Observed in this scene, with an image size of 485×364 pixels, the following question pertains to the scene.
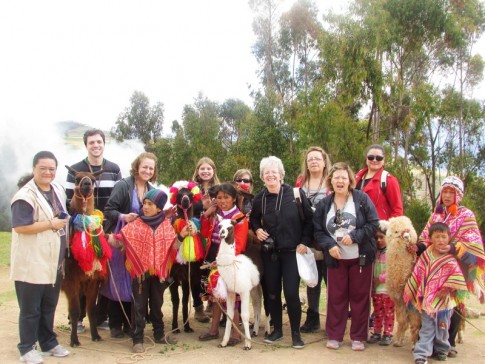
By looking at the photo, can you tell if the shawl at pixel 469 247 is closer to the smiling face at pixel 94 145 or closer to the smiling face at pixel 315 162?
the smiling face at pixel 315 162

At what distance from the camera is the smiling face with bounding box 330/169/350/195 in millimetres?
5059

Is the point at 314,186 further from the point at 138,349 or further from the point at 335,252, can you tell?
the point at 138,349

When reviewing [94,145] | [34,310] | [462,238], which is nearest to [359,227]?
[462,238]

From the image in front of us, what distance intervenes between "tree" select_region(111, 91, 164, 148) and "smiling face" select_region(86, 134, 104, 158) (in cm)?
3446

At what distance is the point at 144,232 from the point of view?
5.12m

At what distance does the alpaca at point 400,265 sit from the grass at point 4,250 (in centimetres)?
997

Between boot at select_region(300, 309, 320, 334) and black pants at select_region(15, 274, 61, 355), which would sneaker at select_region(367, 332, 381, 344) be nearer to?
boot at select_region(300, 309, 320, 334)

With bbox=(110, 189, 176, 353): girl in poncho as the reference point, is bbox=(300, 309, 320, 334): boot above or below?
below

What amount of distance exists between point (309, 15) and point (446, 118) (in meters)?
10.2

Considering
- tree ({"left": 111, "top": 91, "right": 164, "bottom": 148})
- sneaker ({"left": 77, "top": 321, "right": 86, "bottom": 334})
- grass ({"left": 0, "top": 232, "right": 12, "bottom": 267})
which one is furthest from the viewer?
tree ({"left": 111, "top": 91, "right": 164, "bottom": 148})

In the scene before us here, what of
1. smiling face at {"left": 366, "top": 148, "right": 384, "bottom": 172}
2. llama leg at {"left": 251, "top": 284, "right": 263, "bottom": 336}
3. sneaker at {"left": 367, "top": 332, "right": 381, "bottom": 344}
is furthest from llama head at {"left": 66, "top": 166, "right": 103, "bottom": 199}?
sneaker at {"left": 367, "top": 332, "right": 381, "bottom": 344}

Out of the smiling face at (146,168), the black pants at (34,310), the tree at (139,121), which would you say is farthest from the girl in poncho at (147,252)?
the tree at (139,121)

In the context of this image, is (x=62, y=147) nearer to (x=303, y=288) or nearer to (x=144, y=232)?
(x=303, y=288)

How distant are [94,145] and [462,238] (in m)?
4.24
